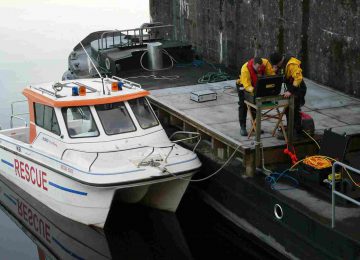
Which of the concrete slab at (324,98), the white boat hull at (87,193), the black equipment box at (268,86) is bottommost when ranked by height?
the white boat hull at (87,193)

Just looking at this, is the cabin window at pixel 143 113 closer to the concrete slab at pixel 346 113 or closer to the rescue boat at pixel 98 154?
the rescue boat at pixel 98 154

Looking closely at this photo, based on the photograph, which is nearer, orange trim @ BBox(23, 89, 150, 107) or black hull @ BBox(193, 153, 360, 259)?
black hull @ BBox(193, 153, 360, 259)

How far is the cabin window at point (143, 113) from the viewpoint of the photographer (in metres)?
12.3

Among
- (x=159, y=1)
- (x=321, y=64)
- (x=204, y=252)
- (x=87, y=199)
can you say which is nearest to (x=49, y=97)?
(x=87, y=199)

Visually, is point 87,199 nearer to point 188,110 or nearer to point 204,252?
point 204,252

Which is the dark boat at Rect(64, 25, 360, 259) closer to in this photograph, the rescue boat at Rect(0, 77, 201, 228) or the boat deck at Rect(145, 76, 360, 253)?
the boat deck at Rect(145, 76, 360, 253)

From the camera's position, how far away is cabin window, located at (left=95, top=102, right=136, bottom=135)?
39.1ft

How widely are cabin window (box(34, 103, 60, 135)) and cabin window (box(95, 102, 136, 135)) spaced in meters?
0.79

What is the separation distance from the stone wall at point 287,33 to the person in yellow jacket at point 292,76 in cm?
266

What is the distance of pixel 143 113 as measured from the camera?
12.5 metres

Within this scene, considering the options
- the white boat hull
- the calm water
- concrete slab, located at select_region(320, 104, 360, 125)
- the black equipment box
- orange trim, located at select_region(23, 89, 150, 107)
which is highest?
the black equipment box

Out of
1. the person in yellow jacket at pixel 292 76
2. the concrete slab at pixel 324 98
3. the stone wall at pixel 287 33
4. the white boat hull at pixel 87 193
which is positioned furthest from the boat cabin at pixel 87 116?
the stone wall at pixel 287 33

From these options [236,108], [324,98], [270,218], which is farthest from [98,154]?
[324,98]

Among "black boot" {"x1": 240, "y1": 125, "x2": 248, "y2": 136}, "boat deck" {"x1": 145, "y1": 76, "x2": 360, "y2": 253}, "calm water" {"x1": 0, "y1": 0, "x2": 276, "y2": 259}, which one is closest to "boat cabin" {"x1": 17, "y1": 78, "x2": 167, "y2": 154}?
"boat deck" {"x1": 145, "y1": 76, "x2": 360, "y2": 253}
